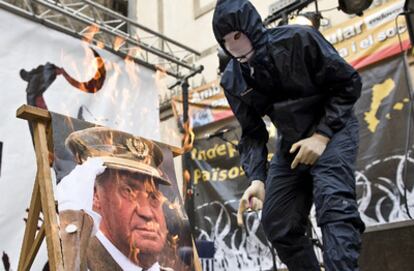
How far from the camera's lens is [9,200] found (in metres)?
2.97

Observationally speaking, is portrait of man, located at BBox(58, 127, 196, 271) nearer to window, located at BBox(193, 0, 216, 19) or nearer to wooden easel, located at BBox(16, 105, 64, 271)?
wooden easel, located at BBox(16, 105, 64, 271)

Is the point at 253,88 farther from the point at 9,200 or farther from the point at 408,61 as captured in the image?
the point at 408,61

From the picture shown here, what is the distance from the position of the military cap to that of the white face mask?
81 centimetres

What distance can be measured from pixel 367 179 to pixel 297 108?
2608 millimetres

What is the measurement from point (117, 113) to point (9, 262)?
4.94 ft

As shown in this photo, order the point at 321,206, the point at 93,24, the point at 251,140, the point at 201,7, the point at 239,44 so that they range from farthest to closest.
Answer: the point at 201,7
the point at 93,24
the point at 251,140
the point at 239,44
the point at 321,206

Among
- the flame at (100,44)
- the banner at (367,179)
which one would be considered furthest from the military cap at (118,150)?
the flame at (100,44)

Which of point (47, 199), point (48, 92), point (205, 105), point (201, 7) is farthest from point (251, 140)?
point (201, 7)

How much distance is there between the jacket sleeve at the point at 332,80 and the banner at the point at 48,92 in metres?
2.32

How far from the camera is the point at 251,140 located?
1.58m

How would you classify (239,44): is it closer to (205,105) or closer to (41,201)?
(41,201)

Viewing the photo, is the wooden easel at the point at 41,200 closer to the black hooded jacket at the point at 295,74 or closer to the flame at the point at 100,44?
the black hooded jacket at the point at 295,74

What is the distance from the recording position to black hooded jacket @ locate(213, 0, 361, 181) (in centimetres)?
132

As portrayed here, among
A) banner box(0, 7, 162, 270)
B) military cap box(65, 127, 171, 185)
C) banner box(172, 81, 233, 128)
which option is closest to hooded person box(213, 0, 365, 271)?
military cap box(65, 127, 171, 185)
